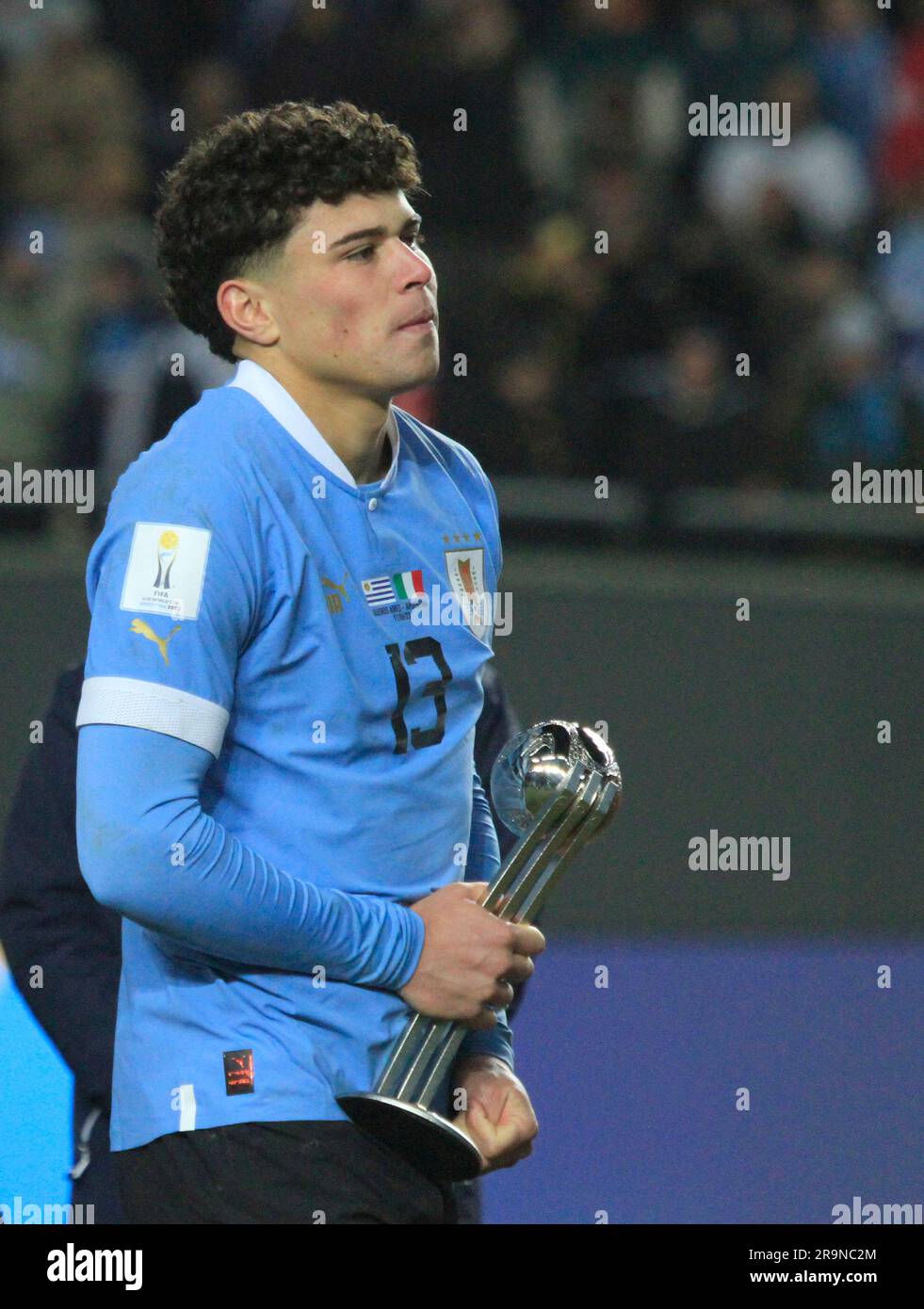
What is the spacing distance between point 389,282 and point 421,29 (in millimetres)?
5575

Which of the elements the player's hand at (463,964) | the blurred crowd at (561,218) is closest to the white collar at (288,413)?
the player's hand at (463,964)

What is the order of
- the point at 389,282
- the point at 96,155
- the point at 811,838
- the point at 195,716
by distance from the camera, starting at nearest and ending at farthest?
the point at 195,716
the point at 389,282
the point at 811,838
the point at 96,155

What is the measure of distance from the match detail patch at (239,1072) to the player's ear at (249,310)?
87 centimetres

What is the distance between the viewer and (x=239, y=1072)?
7.20 ft

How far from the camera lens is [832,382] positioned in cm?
664

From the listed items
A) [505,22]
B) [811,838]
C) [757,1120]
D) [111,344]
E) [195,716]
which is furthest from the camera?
[505,22]

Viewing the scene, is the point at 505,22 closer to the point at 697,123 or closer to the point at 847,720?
the point at 697,123

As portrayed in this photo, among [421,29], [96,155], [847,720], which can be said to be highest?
[421,29]

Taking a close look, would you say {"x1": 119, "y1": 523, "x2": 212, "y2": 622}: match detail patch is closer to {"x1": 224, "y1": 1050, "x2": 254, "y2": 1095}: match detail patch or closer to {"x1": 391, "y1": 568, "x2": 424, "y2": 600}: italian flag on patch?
{"x1": 391, "y1": 568, "x2": 424, "y2": 600}: italian flag on patch

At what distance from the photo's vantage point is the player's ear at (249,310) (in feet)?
7.89

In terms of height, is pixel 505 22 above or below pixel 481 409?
above

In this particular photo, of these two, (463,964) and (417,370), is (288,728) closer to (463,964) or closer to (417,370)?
(463,964)

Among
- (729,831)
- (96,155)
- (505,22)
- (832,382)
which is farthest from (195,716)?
(505,22)

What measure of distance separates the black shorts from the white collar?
786mm
